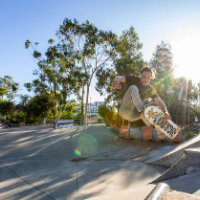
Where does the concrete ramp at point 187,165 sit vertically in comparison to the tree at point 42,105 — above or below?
below

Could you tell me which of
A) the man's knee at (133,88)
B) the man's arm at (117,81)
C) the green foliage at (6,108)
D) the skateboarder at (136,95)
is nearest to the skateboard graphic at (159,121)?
the skateboarder at (136,95)

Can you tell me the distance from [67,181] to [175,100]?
15.3 meters

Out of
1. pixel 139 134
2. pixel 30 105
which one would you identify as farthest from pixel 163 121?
pixel 30 105

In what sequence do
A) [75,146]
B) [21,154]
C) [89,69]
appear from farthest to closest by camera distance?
1. [89,69]
2. [75,146]
3. [21,154]

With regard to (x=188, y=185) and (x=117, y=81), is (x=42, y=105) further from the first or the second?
(x=188, y=185)

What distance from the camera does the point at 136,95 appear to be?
2.15 m

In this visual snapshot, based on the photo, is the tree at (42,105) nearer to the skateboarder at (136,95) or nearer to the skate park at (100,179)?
the skate park at (100,179)

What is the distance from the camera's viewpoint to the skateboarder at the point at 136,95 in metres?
2.15

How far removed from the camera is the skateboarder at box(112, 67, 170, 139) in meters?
2.15

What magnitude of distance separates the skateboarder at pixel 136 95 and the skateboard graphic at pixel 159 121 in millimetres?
73

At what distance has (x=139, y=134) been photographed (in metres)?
11.0

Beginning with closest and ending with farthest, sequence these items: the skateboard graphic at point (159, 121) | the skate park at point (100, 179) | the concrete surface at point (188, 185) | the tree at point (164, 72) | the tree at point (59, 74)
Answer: the concrete surface at point (188, 185) → the skateboard graphic at point (159, 121) → the skate park at point (100, 179) → the tree at point (164, 72) → the tree at point (59, 74)

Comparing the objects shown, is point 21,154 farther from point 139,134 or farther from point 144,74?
point 139,134

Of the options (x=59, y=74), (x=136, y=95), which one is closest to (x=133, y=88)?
(x=136, y=95)
